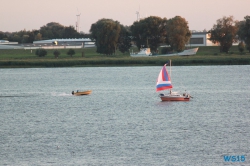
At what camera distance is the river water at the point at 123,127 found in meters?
40.1

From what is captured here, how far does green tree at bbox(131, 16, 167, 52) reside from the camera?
6668 inches

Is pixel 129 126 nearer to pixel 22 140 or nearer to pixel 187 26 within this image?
pixel 22 140

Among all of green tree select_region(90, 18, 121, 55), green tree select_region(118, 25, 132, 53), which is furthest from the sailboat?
green tree select_region(118, 25, 132, 53)

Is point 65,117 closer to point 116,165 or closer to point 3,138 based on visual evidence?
point 3,138

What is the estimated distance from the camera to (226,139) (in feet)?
147

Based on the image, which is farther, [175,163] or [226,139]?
[226,139]

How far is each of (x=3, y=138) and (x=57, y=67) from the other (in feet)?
300

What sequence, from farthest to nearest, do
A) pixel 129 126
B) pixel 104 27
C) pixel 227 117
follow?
pixel 104 27 → pixel 227 117 → pixel 129 126

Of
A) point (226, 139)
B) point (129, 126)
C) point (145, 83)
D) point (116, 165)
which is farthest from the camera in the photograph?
point (145, 83)

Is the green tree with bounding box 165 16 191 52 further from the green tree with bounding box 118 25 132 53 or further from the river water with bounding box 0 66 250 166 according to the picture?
the river water with bounding box 0 66 250 166

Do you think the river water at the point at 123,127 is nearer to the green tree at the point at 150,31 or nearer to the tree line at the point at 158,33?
the tree line at the point at 158,33

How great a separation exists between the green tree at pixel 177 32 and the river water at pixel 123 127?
236 feet

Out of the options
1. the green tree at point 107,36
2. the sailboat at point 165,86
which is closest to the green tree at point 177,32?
the green tree at point 107,36

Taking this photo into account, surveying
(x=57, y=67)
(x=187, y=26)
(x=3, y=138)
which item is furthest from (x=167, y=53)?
(x=3, y=138)
